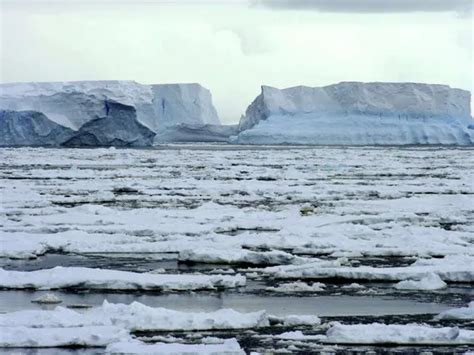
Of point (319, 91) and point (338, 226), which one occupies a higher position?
point (319, 91)

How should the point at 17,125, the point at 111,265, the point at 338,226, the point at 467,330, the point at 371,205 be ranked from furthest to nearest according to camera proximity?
the point at 17,125 → the point at 371,205 → the point at 338,226 → the point at 111,265 → the point at 467,330

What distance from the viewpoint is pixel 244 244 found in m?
8.34

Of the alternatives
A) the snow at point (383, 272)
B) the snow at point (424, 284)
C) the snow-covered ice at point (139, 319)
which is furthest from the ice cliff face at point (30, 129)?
the snow-covered ice at point (139, 319)

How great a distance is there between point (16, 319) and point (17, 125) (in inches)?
1135

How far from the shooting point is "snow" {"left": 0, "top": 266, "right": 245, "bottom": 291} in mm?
6324

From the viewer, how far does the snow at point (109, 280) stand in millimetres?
6324

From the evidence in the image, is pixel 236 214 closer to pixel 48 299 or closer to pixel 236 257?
pixel 236 257

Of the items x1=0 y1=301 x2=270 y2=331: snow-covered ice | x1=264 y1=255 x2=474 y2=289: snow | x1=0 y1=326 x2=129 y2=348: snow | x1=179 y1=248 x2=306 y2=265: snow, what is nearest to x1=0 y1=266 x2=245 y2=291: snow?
x1=264 y1=255 x2=474 y2=289: snow

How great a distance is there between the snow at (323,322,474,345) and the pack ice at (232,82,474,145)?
3797cm

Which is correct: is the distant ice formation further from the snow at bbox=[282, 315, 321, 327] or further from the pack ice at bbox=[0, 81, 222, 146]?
the snow at bbox=[282, 315, 321, 327]

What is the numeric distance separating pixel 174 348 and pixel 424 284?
2653 mm

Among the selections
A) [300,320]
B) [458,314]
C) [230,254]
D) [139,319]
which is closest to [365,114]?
[230,254]

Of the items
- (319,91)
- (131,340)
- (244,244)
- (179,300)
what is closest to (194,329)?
(131,340)

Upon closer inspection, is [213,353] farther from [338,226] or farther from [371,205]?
[371,205]
